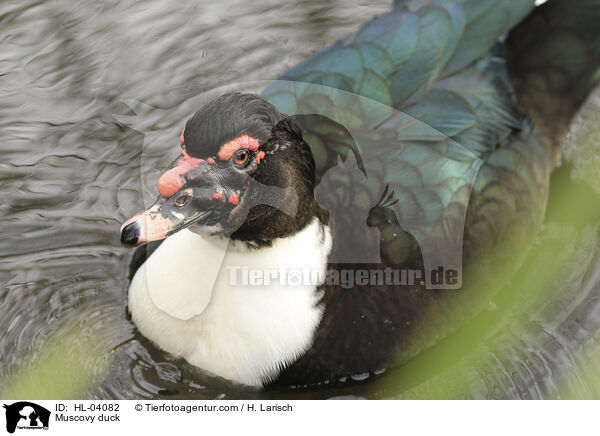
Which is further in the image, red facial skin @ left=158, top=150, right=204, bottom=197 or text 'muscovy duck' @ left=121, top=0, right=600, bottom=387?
text 'muscovy duck' @ left=121, top=0, right=600, bottom=387

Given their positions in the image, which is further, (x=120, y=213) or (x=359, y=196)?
(x=120, y=213)

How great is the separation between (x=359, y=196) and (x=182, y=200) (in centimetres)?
76

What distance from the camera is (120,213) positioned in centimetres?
381

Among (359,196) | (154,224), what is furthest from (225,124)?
(359,196)

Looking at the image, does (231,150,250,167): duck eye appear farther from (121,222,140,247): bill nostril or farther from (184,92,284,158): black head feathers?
(121,222,140,247): bill nostril

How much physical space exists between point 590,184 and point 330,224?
162cm

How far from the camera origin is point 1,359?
311 centimetres

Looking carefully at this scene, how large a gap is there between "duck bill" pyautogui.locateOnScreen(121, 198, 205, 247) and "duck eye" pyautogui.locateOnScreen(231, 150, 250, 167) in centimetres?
23

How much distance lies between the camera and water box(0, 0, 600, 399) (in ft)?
10.2

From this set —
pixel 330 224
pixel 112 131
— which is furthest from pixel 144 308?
pixel 112 131

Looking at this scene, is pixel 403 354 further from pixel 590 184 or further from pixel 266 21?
pixel 266 21

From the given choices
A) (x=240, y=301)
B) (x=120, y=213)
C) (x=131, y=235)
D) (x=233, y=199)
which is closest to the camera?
(x=131, y=235)
